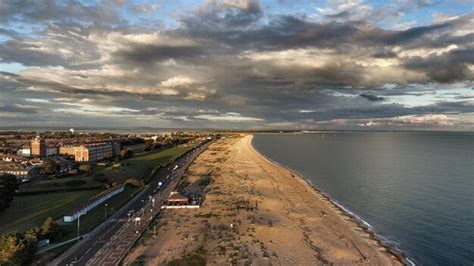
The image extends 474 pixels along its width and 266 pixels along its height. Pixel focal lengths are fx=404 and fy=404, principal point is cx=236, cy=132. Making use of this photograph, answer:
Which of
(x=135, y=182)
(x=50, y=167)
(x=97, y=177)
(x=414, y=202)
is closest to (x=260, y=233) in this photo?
(x=414, y=202)

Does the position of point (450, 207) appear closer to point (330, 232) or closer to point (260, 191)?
point (330, 232)

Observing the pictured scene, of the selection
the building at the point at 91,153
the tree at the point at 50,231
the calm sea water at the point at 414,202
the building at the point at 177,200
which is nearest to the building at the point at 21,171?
the building at the point at 91,153

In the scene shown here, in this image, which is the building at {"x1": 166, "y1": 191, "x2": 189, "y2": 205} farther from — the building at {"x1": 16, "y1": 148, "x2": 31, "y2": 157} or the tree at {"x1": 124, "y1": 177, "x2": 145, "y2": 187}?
the building at {"x1": 16, "y1": 148, "x2": 31, "y2": 157}

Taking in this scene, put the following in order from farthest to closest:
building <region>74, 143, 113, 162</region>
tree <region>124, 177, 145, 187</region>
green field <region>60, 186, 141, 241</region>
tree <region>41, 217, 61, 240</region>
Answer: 1. building <region>74, 143, 113, 162</region>
2. tree <region>124, 177, 145, 187</region>
3. green field <region>60, 186, 141, 241</region>
4. tree <region>41, 217, 61, 240</region>

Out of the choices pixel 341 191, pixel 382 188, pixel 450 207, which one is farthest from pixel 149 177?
pixel 450 207

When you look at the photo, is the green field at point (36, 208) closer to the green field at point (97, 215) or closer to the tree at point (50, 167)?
the green field at point (97, 215)

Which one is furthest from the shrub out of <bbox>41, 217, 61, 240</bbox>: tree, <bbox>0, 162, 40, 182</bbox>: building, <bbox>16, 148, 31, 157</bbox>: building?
<bbox>16, 148, 31, 157</bbox>: building
